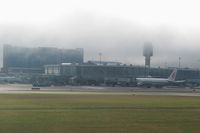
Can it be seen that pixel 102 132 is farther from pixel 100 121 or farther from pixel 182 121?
pixel 182 121

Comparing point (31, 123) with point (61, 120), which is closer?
point (31, 123)

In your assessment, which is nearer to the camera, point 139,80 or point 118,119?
point 118,119

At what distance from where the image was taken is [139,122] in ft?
120

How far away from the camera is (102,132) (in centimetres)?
3025

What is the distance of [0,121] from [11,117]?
10.8ft

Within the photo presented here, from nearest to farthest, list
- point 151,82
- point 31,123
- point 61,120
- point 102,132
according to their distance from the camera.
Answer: point 102,132, point 31,123, point 61,120, point 151,82

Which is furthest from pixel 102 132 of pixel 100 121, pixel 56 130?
pixel 100 121

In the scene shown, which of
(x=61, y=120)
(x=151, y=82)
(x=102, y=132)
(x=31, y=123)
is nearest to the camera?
(x=102, y=132)

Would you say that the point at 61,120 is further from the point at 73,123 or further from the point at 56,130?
the point at 56,130

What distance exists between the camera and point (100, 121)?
36.7 m

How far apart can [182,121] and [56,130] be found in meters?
13.6

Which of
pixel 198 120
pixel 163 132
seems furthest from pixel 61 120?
pixel 198 120

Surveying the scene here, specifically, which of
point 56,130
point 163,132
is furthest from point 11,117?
point 163,132

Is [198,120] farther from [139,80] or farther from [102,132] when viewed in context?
[139,80]
